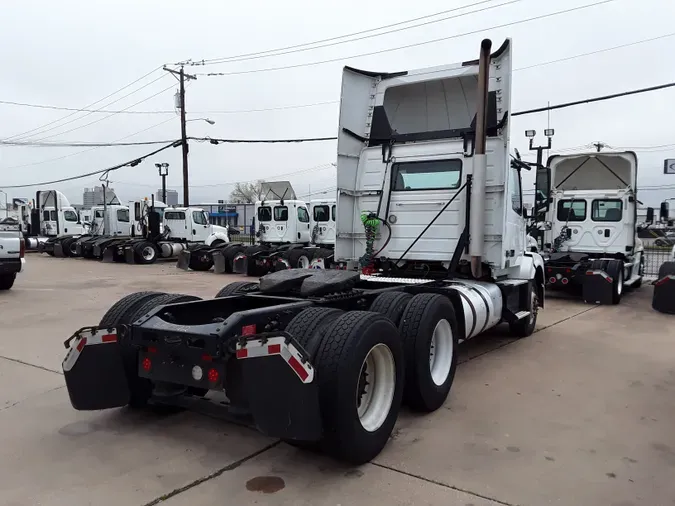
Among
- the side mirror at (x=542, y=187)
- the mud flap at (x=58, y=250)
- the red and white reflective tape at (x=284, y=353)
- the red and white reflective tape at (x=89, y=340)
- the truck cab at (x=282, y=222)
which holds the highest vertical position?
the side mirror at (x=542, y=187)

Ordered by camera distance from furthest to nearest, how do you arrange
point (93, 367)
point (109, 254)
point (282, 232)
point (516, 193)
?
point (109, 254), point (282, 232), point (516, 193), point (93, 367)

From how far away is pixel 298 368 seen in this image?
10.7 ft

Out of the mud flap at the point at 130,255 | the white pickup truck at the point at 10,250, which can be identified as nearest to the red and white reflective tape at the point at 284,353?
the white pickup truck at the point at 10,250

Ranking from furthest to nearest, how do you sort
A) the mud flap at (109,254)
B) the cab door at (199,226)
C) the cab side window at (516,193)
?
the cab door at (199,226), the mud flap at (109,254), the cab side window at (516,193)

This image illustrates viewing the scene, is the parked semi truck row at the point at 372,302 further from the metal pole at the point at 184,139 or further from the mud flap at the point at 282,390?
the metal pole at the point at 184,139

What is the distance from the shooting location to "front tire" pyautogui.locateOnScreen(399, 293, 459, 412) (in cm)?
457

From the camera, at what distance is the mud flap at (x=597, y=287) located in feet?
37.6

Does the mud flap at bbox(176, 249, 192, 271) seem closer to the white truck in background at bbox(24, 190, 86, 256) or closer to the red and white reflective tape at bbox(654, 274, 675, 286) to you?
the white truck in background at bbox(24, 190, 86, 256)

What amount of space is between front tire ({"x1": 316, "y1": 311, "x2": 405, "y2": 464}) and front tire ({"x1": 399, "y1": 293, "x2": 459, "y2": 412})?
47 cm

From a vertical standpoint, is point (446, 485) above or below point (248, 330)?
below

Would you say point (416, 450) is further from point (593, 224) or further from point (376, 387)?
point (593, 224)

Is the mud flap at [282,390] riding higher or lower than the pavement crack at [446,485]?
higher

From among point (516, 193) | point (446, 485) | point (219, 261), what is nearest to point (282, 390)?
point (446, 485)

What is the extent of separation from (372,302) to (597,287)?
27.3ft
